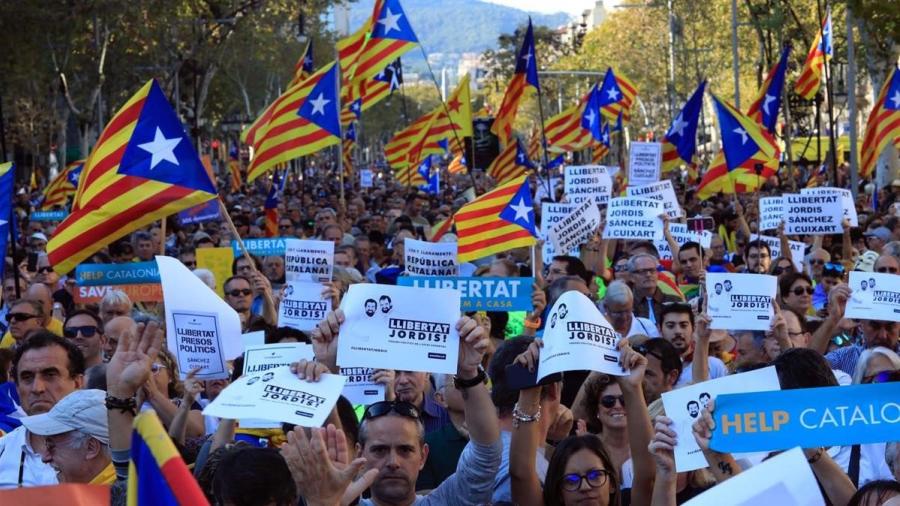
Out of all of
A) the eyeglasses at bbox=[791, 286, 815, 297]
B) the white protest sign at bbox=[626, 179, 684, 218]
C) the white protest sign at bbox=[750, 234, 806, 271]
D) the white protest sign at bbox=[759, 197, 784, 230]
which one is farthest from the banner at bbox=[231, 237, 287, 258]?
the eyeglasses at bbox=[791, 286, 815, 297]

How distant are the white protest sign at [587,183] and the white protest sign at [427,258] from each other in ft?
16.1

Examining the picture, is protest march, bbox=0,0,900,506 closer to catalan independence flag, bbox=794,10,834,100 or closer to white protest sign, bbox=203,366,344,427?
white protest sign, bbox=203,366,344,427

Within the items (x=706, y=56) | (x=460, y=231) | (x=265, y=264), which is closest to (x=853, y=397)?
(x=460, y=231)

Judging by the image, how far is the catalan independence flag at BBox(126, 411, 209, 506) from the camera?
9.95 feet

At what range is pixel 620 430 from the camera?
6.35 m

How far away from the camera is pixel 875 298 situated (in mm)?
8492

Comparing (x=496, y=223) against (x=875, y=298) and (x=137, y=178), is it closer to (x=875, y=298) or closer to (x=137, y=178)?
(x=137, y=178)

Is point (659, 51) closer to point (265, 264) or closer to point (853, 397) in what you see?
point (265, 264)

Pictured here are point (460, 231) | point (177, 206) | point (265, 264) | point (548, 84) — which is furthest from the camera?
point (548, 84)

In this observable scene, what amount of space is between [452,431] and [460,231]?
5.56 metres

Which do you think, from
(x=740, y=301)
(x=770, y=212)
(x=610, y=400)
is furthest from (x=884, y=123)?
(x=610, y=400)

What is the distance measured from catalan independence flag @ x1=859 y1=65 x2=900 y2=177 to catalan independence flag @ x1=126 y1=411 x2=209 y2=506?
1789 cm

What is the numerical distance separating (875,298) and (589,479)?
364 cm

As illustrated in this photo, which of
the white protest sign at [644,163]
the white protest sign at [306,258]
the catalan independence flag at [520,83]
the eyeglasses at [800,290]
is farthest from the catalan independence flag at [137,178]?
the white protest sign at [644,163]
